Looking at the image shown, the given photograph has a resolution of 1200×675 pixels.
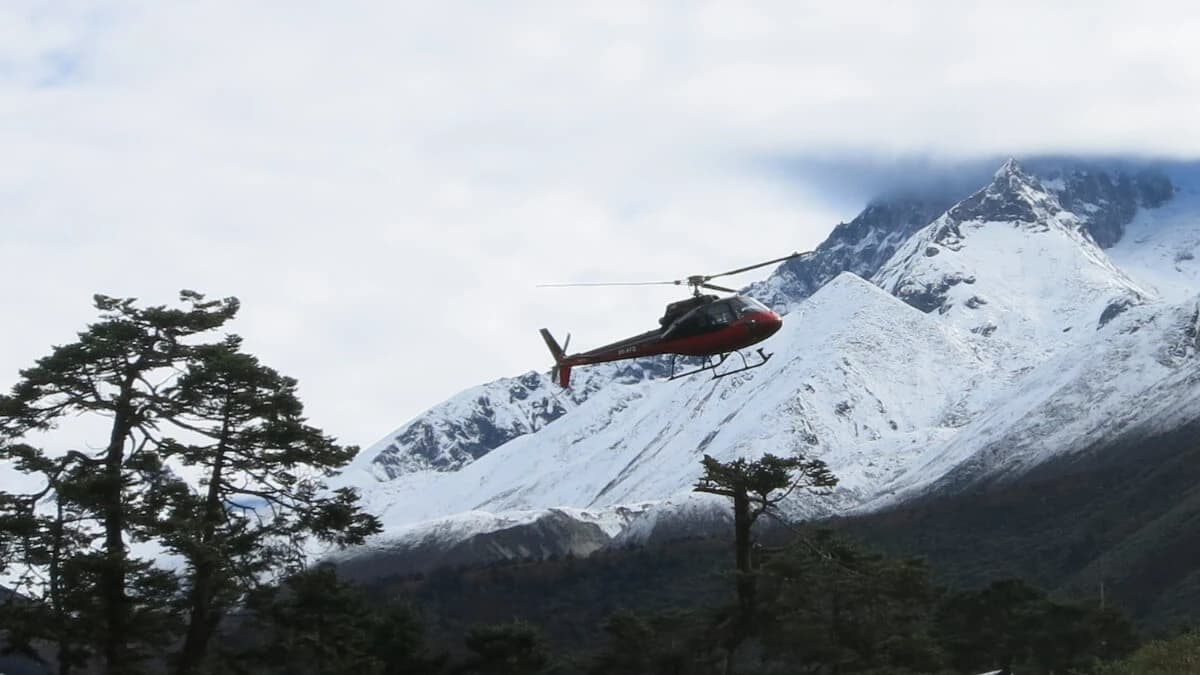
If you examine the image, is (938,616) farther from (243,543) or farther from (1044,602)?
(243,543)

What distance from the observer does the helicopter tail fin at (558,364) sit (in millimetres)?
67625

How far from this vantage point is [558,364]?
68.4m

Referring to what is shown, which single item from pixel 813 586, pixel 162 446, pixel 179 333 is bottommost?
pixel 813 586

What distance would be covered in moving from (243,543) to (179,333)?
745 centimetres

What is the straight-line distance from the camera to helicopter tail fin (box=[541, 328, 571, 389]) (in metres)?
67.6

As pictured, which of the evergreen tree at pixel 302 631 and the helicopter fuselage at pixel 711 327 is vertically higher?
the helicopter fuselage at pixel 711 327

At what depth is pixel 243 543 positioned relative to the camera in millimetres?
49500

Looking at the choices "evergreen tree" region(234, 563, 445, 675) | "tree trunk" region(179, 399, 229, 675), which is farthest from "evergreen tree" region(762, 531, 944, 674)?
"tree trunk" region(179, 399, 229, 675)

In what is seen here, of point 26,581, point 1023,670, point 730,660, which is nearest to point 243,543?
point 26,581

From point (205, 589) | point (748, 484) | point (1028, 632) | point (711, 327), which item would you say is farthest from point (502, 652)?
Answer: point (1028, 632)

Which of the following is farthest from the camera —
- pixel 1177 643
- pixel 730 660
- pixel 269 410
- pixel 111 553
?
pixel 730 660

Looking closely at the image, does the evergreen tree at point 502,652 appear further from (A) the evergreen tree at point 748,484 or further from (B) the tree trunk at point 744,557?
(B) the tree trunk at point 744,557

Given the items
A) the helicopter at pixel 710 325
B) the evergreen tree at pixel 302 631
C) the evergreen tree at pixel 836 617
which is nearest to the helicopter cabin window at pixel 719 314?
the helicopter at pixel 710 325

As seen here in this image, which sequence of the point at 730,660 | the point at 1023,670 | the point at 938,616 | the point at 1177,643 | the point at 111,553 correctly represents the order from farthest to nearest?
1. the point at 938,616
2. the point at 1023,670
3. the point at 730,660
4. the point at 111,553
5. the point at 1177,643
